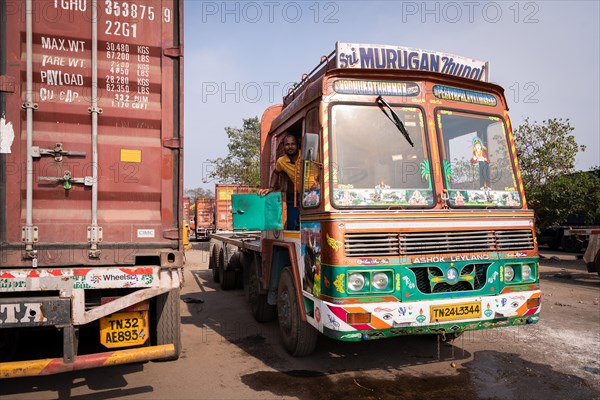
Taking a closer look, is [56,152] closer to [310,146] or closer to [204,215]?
[310,146]

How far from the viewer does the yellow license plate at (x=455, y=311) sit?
12.7 ft

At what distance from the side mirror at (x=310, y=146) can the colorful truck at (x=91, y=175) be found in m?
1.20

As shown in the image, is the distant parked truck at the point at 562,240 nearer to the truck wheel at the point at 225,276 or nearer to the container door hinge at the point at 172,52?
the truck wheel at the point at 225,276

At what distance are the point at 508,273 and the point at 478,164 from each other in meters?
1.19

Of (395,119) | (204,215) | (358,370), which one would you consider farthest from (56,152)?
(204,215)

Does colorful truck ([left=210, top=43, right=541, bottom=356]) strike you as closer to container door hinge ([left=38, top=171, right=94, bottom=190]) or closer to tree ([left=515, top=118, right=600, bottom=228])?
container door hinge ([left=38, top=171, right=94, bottom=190])

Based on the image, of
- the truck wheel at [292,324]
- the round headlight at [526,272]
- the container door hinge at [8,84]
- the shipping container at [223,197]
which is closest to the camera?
the container door hinge at [8,84]

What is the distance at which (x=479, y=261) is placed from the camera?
4.13 meters

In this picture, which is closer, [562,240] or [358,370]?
[358,370]

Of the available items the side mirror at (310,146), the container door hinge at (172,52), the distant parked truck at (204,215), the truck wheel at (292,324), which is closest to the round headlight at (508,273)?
the truck wheel at (292,324)

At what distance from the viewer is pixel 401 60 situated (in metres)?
4.51

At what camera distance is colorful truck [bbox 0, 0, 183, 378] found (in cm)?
343

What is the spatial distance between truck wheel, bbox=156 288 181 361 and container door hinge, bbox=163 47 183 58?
2.22 meters

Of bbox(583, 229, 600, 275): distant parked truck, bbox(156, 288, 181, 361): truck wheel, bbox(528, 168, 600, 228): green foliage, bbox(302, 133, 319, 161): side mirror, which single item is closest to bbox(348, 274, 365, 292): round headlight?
bbox(302, 133, 319, 161): side mirror
